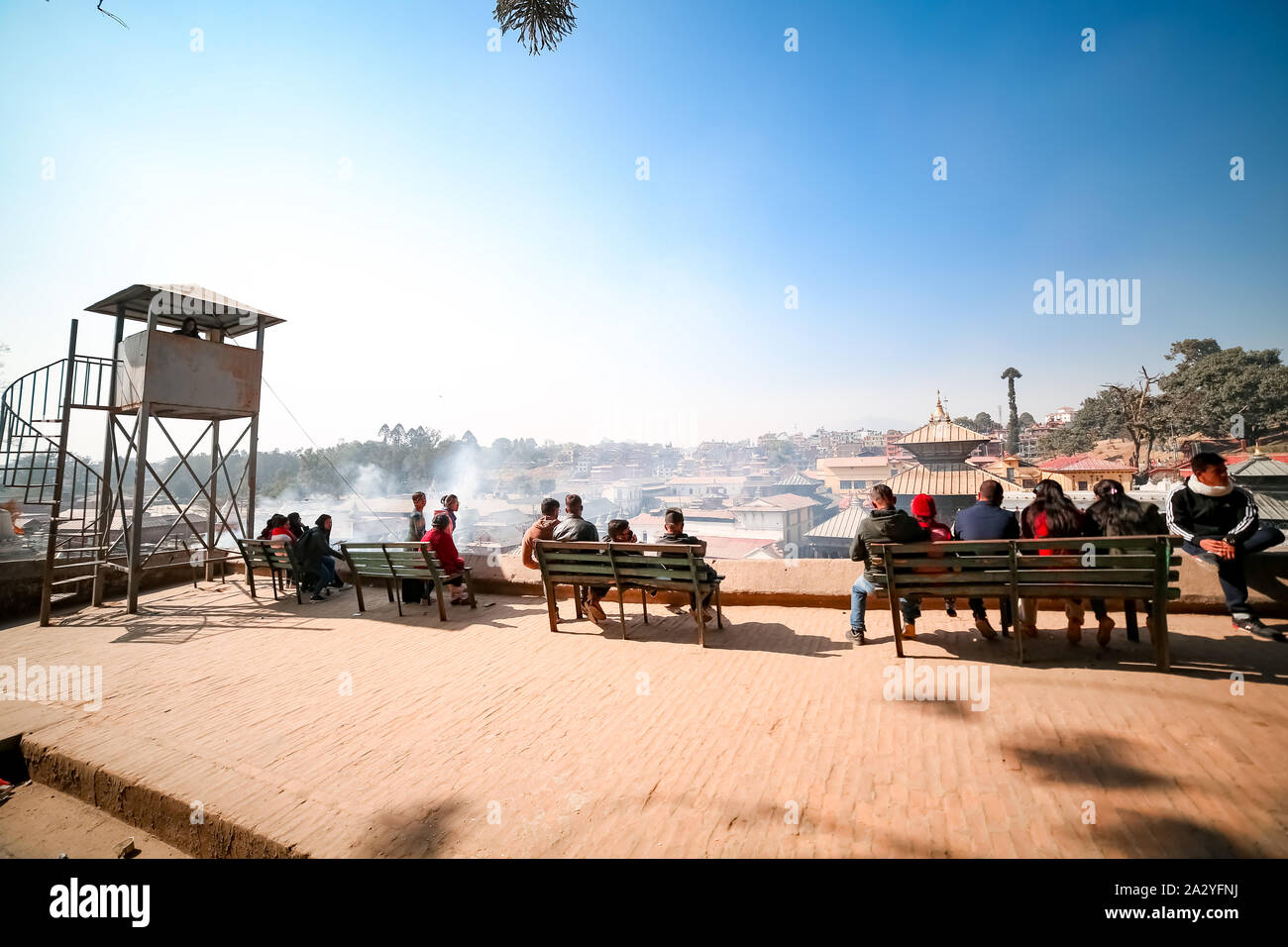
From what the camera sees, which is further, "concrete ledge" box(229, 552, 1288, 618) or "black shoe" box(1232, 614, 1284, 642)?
"concrete ledge" box(229, 552, 1288, 618)

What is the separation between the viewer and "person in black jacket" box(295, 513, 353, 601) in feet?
28.2

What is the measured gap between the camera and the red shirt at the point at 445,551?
24.2ft

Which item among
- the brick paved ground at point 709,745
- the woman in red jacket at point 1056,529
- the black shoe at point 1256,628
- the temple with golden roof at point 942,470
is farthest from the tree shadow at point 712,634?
the temple with golden roof at point 942,470

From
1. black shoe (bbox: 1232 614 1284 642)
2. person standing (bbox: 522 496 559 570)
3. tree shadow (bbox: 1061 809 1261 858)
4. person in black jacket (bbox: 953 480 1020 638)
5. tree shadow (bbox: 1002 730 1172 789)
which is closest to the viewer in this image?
tree shadow (bbox: 1061 809 1261 858)

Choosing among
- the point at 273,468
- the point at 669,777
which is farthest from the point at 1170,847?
the point at 273,468

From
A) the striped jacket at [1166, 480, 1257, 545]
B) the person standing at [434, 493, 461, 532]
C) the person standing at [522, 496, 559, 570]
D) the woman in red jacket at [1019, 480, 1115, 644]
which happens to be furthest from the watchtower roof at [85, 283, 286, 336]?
the striped jacket at [1166, 480, 1257, 545]

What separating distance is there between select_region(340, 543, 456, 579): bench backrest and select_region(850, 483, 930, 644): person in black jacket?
499 cm

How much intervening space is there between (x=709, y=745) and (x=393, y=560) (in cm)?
540

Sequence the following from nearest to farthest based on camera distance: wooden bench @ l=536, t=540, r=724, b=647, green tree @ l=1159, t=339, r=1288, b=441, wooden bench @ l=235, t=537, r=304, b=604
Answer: wooden bench @ l=536, t=540, r=724, b=647 → wooden bench @ l=235, t=537, r=304, b=604 → green tree @ l=1159, t=339, r=1288, b=441

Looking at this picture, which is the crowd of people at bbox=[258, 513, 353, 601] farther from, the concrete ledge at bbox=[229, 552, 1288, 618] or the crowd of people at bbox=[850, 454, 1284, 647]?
the crowd of people at bbox=[850, 454, 1284, 647]

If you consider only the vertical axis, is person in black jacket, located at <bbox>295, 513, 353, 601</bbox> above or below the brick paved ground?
above

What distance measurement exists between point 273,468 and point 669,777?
6057 inches

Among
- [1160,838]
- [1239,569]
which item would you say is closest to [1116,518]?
[1239,569]

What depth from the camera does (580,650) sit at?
541 centimetres
